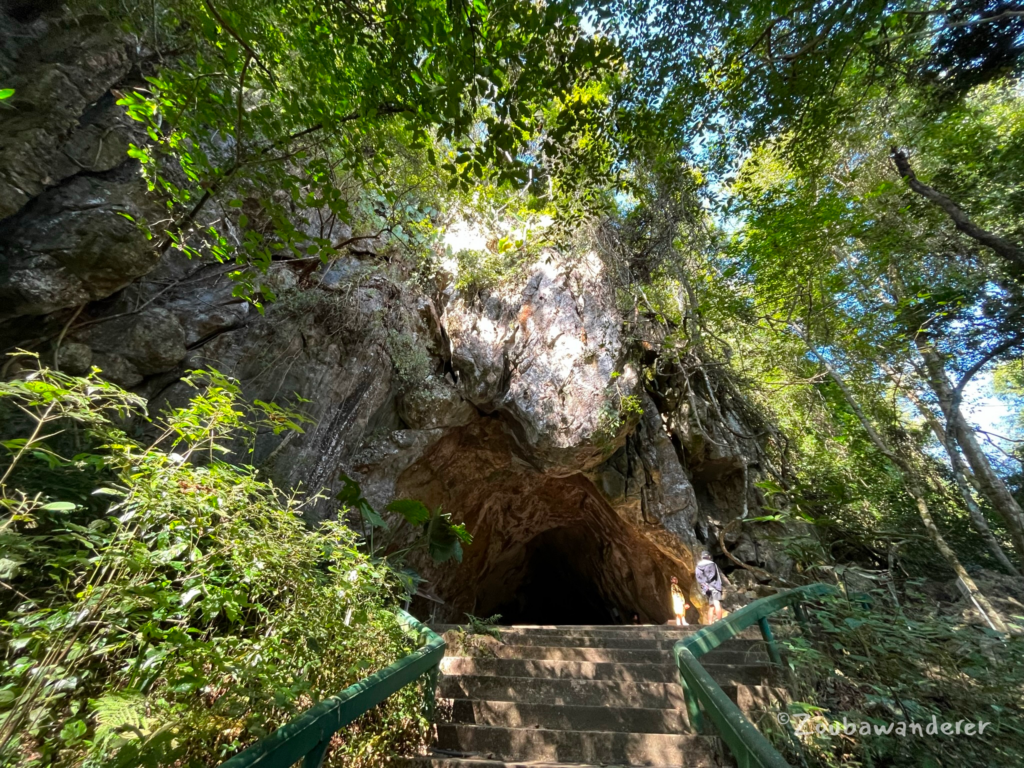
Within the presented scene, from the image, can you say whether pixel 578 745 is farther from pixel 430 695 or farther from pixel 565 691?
pixel 430 695

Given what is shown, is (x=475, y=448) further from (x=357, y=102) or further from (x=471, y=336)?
(x=357, y=102)

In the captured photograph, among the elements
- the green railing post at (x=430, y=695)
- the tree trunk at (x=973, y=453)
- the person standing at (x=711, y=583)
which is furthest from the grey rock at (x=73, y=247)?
the tree trunk at (x=973, y=453)

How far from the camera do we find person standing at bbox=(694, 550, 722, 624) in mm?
5926

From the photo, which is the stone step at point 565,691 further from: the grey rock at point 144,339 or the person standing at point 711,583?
the grey rock at point 144,339

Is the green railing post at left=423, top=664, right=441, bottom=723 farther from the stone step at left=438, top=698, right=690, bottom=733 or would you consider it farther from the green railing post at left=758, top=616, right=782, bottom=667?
the green railing post at left=758, top=616, right=782, bottom=667

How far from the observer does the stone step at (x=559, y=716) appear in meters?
2.71

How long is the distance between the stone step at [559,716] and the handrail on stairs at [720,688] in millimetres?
393

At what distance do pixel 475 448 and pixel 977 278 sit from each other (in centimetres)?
720

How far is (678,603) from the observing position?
689 centimetres

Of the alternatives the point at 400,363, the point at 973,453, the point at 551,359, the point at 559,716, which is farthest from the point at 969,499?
the point at 400,363

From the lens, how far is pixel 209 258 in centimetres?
420

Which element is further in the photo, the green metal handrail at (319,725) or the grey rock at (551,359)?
the grey rock at (551,359)

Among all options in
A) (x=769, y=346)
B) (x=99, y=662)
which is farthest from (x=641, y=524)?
(x=99, y=662)

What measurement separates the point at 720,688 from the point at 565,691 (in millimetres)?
1745
